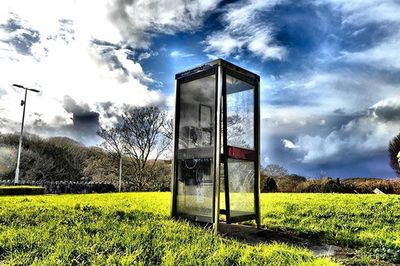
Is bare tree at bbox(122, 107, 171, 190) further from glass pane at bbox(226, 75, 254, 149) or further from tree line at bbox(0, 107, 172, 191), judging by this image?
glass pane at bbox(226, 75, 254, 149)

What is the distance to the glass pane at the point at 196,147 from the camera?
5.10 m

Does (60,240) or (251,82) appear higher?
(251,82)

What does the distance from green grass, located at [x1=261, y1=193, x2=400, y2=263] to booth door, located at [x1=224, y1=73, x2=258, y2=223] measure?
861mm

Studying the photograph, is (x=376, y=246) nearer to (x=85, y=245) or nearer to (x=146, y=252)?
(x=146, y=252)

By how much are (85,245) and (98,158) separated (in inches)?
1013

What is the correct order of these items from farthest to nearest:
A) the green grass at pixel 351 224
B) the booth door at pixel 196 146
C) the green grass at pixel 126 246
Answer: the booth door at pixel 196 146, the green grass at pixel 351 224, the green grass at pixel 126 246

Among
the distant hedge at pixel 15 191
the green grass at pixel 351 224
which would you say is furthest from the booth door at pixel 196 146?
the distant hedge at pixel 15 191

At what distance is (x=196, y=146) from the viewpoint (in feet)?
17.6

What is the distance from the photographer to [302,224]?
575 cm

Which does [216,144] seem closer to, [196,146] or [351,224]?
[196,146]

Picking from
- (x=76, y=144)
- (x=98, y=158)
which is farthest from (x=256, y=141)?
(x=76, y=144)

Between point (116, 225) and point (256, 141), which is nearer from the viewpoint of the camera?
point (116, 225)

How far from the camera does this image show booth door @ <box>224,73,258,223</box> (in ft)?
16.7

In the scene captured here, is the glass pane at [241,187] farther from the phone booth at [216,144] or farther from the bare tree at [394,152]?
the bare tree at [394,152]
